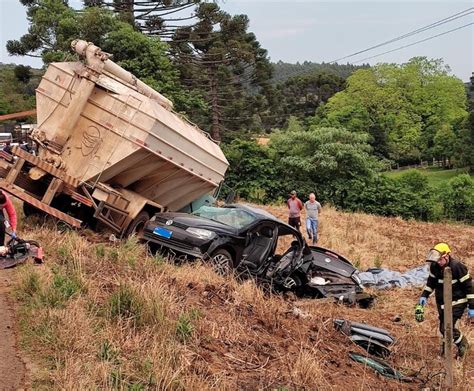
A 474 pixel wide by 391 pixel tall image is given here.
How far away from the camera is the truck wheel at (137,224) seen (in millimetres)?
11875

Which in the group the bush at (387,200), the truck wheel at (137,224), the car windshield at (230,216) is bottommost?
the truck wheel at (137,224)

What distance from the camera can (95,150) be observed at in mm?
11461

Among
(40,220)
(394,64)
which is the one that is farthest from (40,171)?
(394,64)

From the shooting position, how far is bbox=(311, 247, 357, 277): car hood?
37.3 ft

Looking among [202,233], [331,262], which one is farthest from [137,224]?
[331,262]

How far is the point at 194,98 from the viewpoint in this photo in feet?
101

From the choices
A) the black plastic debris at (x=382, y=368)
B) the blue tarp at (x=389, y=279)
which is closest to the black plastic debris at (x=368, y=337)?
the black plastic debris at (x=382, y=368)

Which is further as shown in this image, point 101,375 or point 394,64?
point 394,64

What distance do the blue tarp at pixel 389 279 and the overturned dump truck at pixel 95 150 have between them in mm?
4504

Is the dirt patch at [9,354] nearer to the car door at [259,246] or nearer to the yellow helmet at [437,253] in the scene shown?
the car door at [259,246]

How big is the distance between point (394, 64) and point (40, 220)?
200 feet

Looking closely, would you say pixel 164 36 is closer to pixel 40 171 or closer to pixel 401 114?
pixel 40 171

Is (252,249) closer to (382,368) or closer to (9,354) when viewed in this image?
(382,368)

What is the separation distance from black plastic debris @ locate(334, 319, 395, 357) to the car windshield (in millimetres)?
3392
